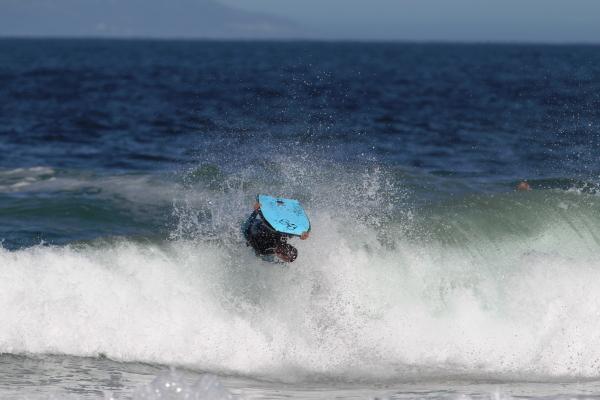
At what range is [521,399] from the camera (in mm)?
8930

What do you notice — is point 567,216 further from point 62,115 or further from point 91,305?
point 62,115

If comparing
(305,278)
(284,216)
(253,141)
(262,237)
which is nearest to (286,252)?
(262,237)

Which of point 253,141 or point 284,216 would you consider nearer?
point 284,216

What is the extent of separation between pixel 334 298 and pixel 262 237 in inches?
56.7

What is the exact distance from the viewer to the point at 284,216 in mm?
10453

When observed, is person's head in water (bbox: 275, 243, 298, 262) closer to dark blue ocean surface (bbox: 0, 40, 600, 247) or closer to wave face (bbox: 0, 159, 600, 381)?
Result: wave face (bbox: 0, 159, 600, 381)

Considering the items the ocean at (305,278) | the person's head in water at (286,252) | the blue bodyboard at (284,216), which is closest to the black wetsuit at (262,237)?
the person's head in water at (286,252)

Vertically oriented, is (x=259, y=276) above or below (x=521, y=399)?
above

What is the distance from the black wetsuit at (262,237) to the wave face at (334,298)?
2.86ft

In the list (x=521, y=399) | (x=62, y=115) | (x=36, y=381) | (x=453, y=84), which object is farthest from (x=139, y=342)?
(x=453, y=84)

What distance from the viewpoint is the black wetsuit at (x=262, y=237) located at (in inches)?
415

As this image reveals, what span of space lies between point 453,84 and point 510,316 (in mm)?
40118

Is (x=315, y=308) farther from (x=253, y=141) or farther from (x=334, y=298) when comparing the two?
(x=253, y=141)

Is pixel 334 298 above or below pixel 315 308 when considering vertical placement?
above
